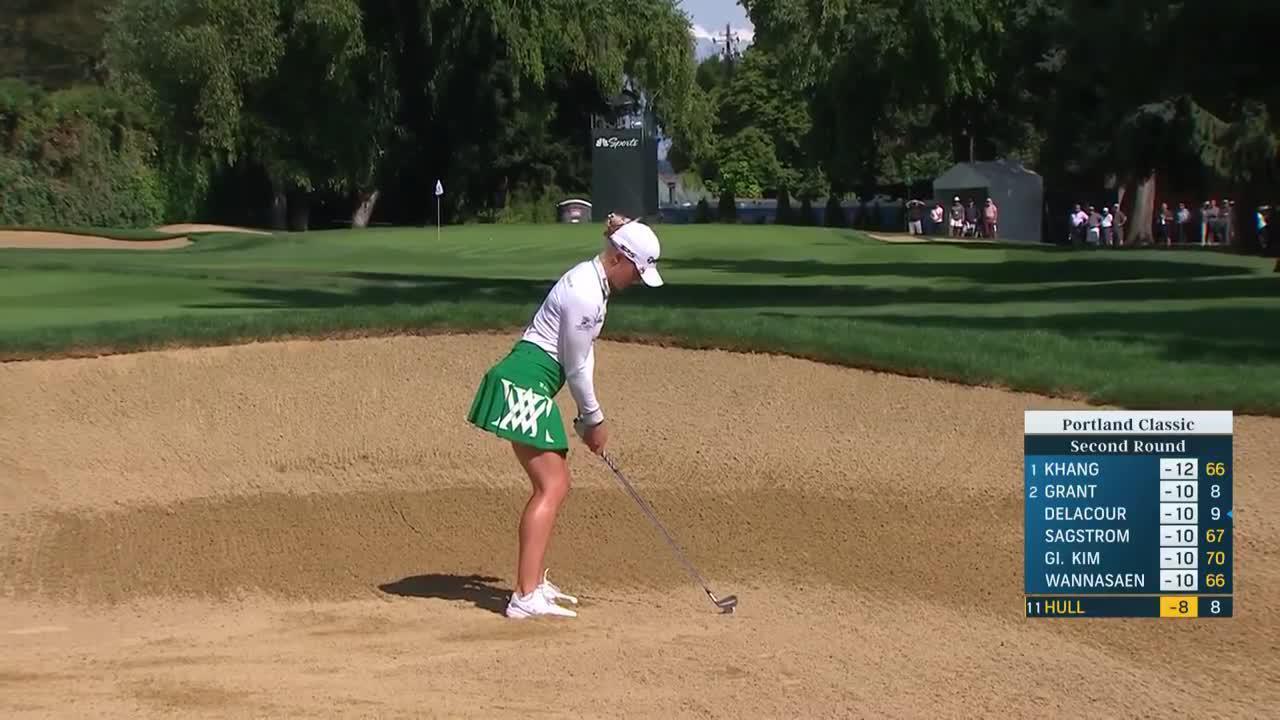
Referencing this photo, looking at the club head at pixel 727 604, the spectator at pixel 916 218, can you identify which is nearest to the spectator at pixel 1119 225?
the spectator at pixel 916 218

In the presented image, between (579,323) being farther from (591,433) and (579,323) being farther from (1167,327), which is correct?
(1167,327)

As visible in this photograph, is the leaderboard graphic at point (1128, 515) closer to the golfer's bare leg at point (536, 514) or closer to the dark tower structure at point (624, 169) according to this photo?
the golfer's bare leg at point (536, 514)

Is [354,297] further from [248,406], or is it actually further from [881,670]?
[881,670]

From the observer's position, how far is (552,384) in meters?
8.66

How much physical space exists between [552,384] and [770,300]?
15751mm

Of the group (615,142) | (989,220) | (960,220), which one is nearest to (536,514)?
(989,220)

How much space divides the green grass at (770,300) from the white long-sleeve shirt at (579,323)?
14.4ft

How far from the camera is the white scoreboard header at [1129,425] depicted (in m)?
8.62

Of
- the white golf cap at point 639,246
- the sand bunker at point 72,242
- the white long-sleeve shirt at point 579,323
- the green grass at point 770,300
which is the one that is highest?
the white golf cap at point 639,246

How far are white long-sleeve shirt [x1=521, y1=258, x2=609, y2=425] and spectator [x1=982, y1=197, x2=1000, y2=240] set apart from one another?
52687 mm

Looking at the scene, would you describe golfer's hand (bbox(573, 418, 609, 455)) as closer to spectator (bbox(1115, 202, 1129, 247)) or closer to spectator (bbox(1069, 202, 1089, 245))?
spectator (bbox(1069, 202, 1089, 245))

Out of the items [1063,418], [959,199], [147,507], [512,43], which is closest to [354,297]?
[147,507]

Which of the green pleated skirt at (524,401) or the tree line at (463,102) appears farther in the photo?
the tree line at (463,102)

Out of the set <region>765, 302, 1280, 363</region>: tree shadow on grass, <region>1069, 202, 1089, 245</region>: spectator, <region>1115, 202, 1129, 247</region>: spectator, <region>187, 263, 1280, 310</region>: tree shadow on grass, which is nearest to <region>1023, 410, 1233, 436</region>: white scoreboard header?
<region>765, 302, 1280, 363</region>: tree shadow on grass
